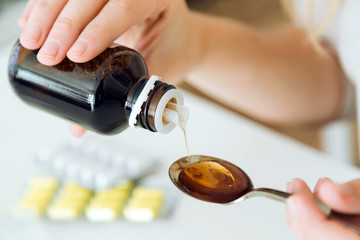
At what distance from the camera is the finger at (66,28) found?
16.7 inches

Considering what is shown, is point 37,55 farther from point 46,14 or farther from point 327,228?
point 327,228

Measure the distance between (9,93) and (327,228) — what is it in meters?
0.77

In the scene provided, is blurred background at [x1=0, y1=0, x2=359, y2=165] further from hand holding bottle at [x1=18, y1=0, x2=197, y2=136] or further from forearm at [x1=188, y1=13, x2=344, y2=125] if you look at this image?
hand holding bottle at [x1=18, y1=0, x2=197, y2=136]

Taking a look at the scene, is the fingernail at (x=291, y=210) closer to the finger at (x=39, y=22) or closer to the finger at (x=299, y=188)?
the finger at (x=299, y=188)

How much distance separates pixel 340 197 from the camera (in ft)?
1.11

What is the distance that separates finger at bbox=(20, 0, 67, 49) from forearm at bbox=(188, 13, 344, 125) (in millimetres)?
378

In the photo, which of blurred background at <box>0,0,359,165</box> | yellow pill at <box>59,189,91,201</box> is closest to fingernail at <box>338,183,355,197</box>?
yellow pill at <box>59,189,91,201</box>

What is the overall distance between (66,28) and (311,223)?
31 centimetres

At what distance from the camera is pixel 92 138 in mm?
788

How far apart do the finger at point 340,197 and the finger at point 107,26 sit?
0.84ft

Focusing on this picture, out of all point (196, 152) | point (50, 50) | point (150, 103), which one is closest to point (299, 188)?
point (150, 103)

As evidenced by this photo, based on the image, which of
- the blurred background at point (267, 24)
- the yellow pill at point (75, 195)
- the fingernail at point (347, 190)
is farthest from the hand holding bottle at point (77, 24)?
the blurred background at point (267, 24)

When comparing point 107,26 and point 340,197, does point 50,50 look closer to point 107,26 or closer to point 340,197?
point 107,26

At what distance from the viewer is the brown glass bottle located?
42cm
